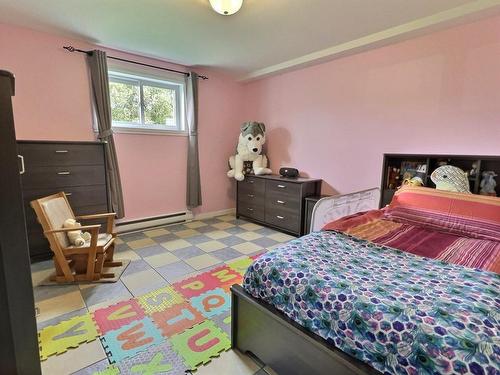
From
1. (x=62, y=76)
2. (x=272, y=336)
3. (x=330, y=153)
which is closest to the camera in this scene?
(x=272, y=336)

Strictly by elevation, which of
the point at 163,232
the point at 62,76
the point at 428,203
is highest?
the point at 62,76

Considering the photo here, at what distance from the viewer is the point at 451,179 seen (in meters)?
2.38

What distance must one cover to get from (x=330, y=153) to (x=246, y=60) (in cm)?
171

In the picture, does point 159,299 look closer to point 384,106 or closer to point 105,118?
point 105,118

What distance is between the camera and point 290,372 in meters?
1.27

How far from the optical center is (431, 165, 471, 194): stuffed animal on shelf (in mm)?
2334

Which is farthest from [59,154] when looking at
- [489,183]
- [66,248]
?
[489,183]

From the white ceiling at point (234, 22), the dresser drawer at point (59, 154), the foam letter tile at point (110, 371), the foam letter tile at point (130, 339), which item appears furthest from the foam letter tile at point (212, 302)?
the white ceiling at point (234, 22)

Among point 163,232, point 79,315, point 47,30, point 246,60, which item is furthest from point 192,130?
point 79,315

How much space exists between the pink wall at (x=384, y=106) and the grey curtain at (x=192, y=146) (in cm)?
112

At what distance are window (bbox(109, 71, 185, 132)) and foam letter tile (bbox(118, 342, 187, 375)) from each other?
2.82 m

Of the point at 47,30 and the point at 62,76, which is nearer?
the point at 47,30

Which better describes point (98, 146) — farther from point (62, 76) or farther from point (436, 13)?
point (436, 13)

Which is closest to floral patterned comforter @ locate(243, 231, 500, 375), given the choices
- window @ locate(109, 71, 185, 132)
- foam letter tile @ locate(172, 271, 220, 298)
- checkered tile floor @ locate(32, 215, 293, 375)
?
checkered tile floor @ locate(32, 215, 293, 375)
